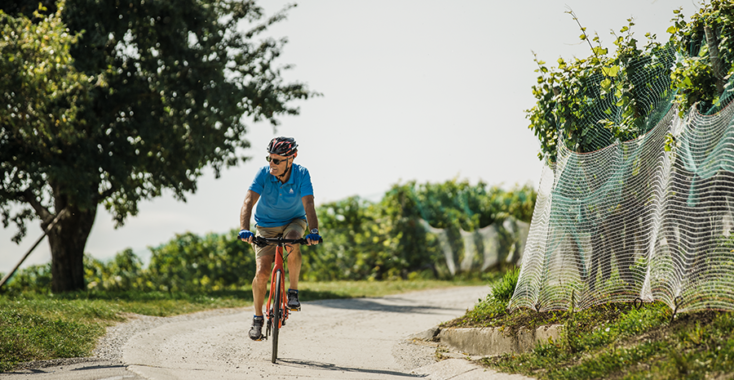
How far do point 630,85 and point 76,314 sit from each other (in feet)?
25.4

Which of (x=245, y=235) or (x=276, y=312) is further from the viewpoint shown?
(x=276, y=312)

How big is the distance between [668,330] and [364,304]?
7856 mm

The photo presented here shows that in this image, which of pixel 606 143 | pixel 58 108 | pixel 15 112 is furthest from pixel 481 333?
pixel 15 112

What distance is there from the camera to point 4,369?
5.41 m

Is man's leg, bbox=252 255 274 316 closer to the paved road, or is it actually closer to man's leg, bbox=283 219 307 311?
man's leg, bbox=283 219 307 311

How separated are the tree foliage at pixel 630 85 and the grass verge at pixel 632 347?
2.05 metres

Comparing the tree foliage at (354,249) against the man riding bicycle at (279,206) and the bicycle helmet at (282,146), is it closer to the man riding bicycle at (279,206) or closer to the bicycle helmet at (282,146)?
the man riding bicycle at (279,206)

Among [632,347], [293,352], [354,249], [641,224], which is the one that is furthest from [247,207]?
[354,249]

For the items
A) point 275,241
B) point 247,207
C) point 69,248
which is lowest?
point 275,241

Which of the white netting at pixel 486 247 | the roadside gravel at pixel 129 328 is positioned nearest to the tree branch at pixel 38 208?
the roadside gravel at pixel 129 328

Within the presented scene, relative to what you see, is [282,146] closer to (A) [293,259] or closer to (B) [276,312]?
(A) [293,259]

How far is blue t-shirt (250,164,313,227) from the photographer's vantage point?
20.9 ft

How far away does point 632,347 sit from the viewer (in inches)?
184

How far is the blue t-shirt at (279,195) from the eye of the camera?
6.38 meters
